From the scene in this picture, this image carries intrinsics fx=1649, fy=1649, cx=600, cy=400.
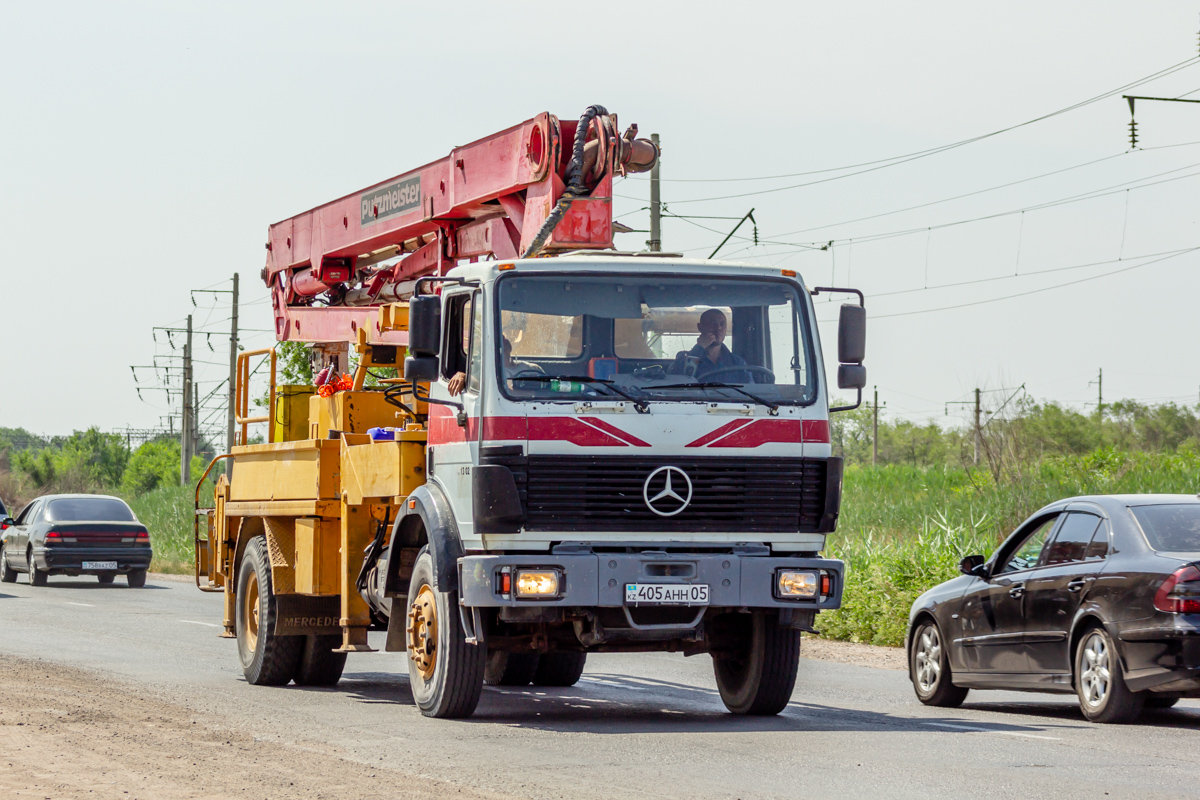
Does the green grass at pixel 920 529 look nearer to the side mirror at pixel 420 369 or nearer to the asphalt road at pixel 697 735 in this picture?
the asphalt road at pixel 697 735

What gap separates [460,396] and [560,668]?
14.2ft

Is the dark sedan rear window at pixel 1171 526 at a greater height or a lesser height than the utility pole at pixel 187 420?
lesser

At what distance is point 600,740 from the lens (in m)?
9.59

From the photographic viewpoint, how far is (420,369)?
10.2 meters

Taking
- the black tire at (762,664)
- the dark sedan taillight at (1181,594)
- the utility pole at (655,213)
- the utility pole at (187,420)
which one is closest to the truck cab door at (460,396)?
the black tire at (762,664)

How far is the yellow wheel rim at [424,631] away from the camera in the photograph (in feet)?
34.1

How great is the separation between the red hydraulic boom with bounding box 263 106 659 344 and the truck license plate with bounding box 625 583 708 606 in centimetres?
286

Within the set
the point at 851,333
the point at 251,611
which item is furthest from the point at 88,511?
the point at 851,333

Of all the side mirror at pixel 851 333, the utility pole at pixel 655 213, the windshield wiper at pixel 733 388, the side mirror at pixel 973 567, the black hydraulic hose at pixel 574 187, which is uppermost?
the utility pole at pixel 655 213

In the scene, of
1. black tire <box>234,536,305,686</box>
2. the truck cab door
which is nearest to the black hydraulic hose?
the truck cab door

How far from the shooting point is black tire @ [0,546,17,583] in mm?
32219

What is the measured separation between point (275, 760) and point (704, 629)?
3.13 meters

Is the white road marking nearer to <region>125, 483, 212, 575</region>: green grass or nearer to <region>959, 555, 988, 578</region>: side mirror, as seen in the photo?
<region>959, 555, 988, 578</region>: side mirror

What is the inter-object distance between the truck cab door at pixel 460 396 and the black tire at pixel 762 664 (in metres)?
2.14
